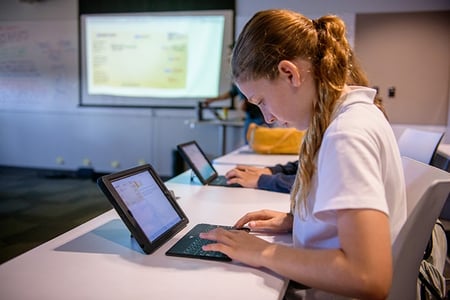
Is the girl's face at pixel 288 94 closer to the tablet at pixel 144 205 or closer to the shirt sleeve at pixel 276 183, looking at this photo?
the tablet at pixel 144 205

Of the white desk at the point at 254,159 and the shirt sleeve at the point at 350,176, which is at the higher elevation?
the shirt sleeve at the point at 350,176

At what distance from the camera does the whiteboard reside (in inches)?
199

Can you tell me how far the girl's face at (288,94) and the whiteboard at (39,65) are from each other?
4.71 m

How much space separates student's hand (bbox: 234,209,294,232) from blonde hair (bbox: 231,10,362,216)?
0.73 ft

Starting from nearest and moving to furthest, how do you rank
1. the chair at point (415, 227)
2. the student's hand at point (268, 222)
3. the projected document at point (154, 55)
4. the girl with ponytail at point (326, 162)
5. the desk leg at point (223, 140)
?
the girl with ponytail at point (326, 162)
the chair at point (415, 227)
the student's hand at point (268, 222)
the desk leg at point (223, 140)
the projected document at point (154, 55)

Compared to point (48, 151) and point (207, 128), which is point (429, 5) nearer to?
point (207, 128)

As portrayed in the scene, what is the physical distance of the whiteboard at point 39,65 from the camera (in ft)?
16.6

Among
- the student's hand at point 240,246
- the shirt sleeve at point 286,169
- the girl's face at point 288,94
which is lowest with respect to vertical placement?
the shirt sleeve at point 286,169

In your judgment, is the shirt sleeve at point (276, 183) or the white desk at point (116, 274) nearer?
the white desk at point (116, 274)

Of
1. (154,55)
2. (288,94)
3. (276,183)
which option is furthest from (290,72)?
(154,55)

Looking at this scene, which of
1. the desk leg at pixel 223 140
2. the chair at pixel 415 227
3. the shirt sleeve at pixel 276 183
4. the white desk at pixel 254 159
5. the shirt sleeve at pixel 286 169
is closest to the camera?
the chair at pixel 415 227

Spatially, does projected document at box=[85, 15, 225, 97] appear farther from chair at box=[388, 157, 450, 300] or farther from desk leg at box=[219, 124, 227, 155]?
chair at box=[388, 157, 450, 300]

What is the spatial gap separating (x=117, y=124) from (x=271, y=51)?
448 cm

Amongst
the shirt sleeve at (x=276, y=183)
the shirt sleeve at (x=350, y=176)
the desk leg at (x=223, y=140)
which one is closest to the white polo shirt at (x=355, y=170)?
the shirt sleeve at (x=350, y=176)
